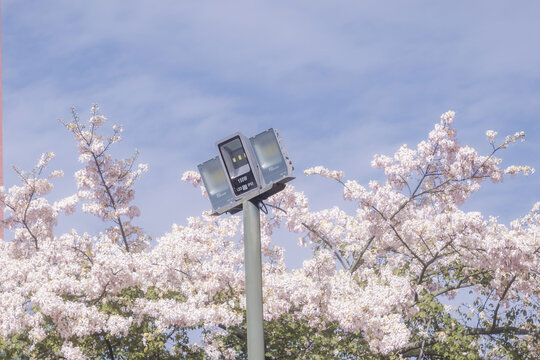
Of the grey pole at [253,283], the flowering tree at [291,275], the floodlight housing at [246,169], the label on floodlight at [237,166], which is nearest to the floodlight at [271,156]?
the floodlight housing at [246,169]

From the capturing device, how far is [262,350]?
26.3 feet

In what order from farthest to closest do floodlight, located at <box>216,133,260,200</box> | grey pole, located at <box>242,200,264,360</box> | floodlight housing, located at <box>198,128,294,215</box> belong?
floodlight, located at <box>216,133,260,200</box>
floodlight housing, located at <box>198,128,294,215</box>
grey pole, located at <box>242,200,264,360</box>

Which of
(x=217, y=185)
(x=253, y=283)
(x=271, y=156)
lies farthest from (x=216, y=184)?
(x=253, y=283)

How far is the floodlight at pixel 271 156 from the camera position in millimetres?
8062

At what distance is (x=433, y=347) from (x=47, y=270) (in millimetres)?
8546

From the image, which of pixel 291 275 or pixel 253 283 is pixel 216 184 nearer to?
pixel 253 283

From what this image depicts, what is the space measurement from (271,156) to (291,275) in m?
7.12

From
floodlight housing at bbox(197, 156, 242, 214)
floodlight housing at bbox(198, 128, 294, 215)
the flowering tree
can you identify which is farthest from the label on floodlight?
the flowering tree

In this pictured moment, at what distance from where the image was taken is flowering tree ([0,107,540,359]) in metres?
14.5

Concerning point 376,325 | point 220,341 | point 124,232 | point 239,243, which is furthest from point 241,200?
point 124,232

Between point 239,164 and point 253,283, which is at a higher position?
point 239,164

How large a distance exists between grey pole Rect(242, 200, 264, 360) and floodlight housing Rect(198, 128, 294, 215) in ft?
0.60

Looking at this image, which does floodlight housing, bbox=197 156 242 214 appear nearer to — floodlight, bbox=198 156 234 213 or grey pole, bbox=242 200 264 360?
floodlight, bbox=198 156 234 213

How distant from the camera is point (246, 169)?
327 inches
